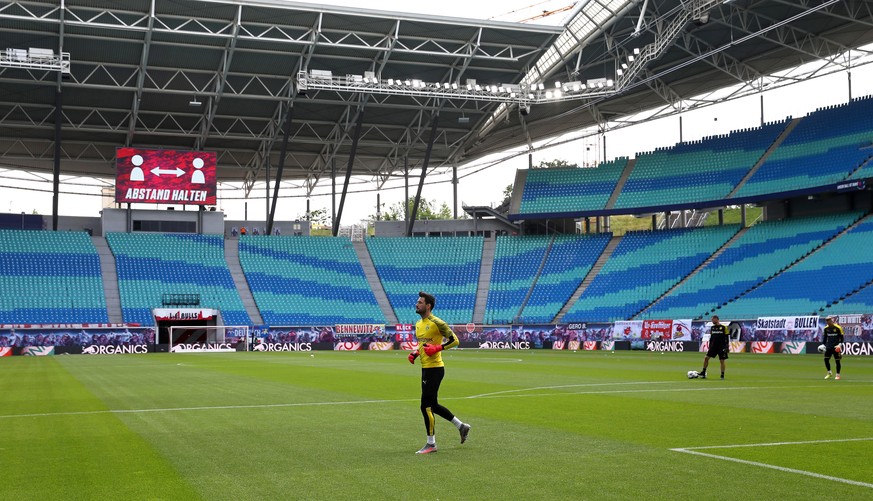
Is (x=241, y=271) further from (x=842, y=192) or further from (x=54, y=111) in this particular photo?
(x=842, y=192)

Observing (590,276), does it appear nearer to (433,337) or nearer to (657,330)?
(657,330)

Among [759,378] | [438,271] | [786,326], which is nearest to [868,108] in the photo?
[786,326]

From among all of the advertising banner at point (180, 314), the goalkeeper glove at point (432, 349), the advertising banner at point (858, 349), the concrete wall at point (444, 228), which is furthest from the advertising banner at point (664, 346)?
the goalkeeper glove at point (432, 349)

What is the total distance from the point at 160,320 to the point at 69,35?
839 inches

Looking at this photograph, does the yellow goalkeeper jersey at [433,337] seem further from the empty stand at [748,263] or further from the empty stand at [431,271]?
the empty stand at [431,271]

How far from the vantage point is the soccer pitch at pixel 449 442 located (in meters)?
9.09

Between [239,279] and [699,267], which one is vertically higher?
[699,267]

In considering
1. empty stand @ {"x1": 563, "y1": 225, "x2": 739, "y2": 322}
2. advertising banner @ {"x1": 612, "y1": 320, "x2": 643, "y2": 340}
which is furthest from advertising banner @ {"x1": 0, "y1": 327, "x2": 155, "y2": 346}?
advertising banner @ {"x1": 612, "y1": 320, "x2": 643, "y2": 340}

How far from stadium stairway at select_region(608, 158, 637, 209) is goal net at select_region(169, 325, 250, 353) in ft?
101

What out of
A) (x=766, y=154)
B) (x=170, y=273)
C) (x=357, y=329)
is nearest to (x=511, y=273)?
(x=357, y=329)

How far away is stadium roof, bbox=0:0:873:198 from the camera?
49500mm

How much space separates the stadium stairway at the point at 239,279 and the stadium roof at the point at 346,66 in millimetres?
7368

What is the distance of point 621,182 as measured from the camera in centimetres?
7150

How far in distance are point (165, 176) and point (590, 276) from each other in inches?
1350
